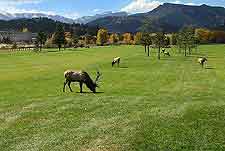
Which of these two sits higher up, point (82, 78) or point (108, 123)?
point (82, 78)

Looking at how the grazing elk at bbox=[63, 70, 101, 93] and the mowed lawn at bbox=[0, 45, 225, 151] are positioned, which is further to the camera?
the grazing elk at bbox=[63, 70, 101, 93]

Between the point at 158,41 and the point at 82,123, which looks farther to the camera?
the point at 158,41

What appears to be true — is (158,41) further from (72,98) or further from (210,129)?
(210,129)

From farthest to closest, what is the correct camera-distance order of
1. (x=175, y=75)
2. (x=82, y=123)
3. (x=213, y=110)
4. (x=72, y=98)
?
1. (x=175, y=75)
2. (x=72, y=98)
3. (x=213, y=110)
4. (x=82, y=123)

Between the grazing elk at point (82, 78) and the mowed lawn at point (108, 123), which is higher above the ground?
the grazing elk at point (82, 78)

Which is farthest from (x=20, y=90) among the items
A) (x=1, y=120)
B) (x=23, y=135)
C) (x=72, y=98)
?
(x=23, y=135)

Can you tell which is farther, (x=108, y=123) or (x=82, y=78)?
(x=82, y=78)

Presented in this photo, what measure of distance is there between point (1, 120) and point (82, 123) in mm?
5509

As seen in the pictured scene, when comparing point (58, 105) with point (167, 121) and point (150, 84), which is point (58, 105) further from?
point (150, 84)

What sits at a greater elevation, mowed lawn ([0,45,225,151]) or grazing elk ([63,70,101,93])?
grazing elk ([63,70,101,93])

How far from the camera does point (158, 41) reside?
128625mm

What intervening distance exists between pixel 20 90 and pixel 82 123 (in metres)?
21.4

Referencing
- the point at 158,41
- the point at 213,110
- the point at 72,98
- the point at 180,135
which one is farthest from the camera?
the point at 158,41

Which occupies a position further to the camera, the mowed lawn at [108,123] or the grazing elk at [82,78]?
the grazing elk at [82,78]
